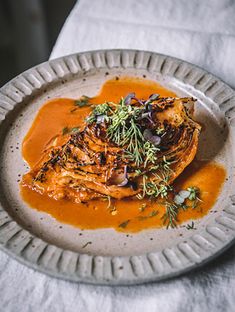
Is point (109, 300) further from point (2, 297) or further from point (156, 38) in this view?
point (156, 38)

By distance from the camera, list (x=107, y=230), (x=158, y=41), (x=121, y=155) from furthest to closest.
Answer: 1. (x=158, y=41)
2. (x=121, y=155)
3. (x=107, y=230)

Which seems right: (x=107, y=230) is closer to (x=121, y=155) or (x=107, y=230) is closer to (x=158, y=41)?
(x=121, y=155)

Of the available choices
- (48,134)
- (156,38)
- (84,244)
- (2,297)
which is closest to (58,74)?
(48,134)

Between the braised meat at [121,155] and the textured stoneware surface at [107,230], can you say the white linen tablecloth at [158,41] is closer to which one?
the textured stoneware surface at [107,230]

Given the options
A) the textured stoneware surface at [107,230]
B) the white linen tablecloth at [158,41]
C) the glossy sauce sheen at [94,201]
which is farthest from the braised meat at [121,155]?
the white linen tablecloth at [158,41]

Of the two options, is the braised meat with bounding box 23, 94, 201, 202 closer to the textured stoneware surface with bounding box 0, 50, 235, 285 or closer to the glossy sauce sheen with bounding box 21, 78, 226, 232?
the glossy sauce sheen with bounding box 21, 78, 226, 232

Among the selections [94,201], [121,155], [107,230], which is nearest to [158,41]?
[121,155]
